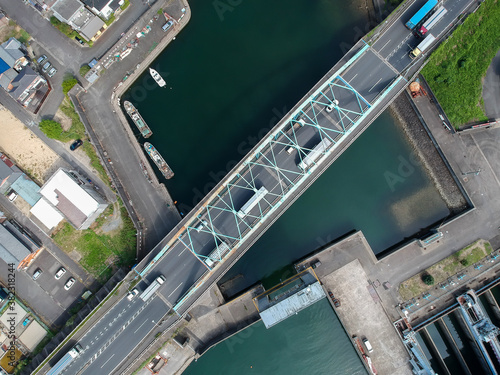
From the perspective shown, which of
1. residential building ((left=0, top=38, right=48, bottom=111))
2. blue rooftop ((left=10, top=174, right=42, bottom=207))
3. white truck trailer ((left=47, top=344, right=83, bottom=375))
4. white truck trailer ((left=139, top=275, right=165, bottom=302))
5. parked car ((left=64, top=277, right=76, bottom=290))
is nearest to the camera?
white truck trailer ((left=139, top=275, right=165, bottom=302))

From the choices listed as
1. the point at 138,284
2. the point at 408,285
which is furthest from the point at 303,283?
the point at 138,284

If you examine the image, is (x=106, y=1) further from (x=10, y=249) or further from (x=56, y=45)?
(x=10, y=249)

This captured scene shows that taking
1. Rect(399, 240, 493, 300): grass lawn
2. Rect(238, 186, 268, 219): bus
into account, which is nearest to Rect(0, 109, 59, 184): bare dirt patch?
Rect(238, 186, 268, 219): bus

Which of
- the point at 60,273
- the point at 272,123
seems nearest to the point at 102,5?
the point at 272,123

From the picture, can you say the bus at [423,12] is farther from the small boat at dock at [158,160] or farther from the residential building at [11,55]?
the residential building at [11,55]

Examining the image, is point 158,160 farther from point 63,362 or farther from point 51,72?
point 63,362

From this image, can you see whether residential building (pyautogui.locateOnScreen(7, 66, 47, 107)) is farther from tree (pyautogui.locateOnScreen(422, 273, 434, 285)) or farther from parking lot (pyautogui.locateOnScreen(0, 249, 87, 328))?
tree (pyautogui.locateOnScreen(422, 273, 434, 285))
